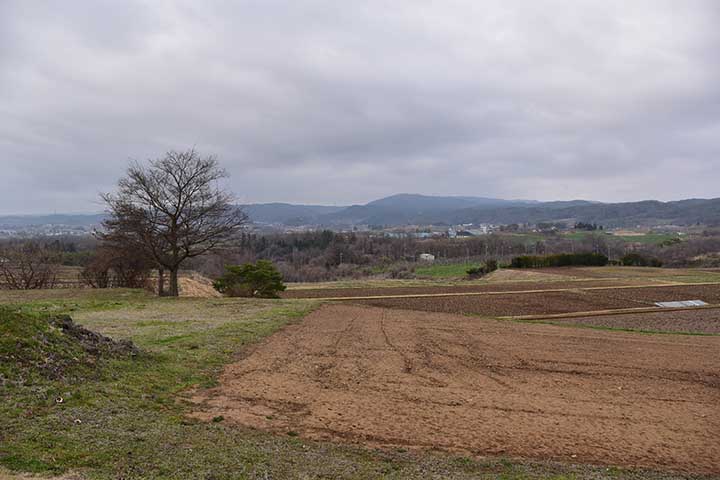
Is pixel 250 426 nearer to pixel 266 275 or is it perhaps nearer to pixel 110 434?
pixel 110 434

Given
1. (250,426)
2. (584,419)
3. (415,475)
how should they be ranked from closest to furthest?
(415,475), (250,426), (584,419)

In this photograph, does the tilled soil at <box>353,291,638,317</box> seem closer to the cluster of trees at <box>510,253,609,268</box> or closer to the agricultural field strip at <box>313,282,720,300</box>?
the agricultural field strip at <box>313,282,720,300</box>

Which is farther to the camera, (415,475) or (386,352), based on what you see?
(386,352)

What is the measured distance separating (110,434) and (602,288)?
3945cm

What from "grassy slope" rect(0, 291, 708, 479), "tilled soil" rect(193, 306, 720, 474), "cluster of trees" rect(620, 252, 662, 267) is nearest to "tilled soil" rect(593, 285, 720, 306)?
"tilled soil" rect(193, 306, 720, 474)

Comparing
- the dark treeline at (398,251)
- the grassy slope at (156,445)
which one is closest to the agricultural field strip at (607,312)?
the grassy slope at (156,445)

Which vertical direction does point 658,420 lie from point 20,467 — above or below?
below

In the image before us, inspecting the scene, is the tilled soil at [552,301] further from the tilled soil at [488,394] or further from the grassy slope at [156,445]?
the grassy slope at [156,445]

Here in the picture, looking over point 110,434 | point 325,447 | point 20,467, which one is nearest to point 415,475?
point 325,447

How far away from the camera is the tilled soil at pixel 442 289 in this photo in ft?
119

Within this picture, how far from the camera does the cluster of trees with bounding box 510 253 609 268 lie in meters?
59.3

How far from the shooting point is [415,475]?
611 centimetres

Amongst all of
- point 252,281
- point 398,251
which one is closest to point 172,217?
point 252,281

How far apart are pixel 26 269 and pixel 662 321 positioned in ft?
130
